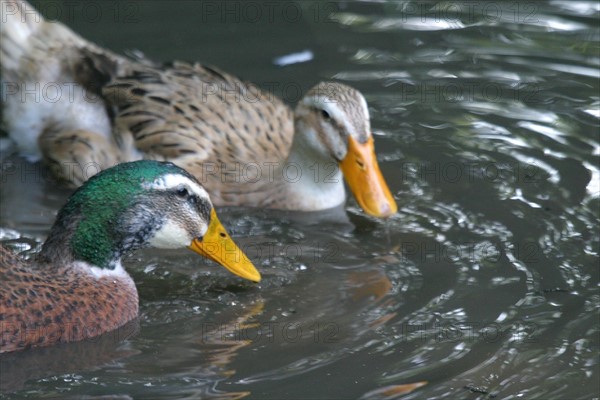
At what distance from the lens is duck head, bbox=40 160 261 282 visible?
7812 mm

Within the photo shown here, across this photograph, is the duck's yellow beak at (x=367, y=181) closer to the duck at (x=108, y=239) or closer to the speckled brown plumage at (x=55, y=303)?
the duck at (x=108, y=239)

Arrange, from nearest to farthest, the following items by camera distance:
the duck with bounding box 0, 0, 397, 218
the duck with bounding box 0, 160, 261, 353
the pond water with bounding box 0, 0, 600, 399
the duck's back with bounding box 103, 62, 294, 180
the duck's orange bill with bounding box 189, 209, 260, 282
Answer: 1. the pond water with bounding box 0, 0, 600, 399
2. the duck with bounding box 0, 160, 261, 353
3. the duck's orange bill with bounding box 189, 209, 260, 282
4. the duck with bounding box 0, 0, 397, 218
5. the duck's back with bounding box 103, 62, 294, 180

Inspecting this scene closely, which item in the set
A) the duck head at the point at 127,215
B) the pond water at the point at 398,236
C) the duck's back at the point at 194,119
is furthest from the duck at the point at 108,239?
the duck's back at the point at 194,119

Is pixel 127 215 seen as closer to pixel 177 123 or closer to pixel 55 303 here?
pixel 55 303

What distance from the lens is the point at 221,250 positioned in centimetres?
809

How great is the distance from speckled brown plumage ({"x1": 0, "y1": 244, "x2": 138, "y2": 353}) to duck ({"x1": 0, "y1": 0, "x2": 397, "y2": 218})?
76.1 inches

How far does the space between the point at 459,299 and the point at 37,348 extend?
2.49 m

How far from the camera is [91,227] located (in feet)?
25.7

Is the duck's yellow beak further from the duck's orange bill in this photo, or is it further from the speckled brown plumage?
the speckled brown plumage

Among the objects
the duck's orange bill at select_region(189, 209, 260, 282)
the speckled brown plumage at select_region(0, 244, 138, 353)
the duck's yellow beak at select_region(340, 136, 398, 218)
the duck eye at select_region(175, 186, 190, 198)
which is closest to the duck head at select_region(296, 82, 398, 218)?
the duck's yellow beak at select_region(340, 136, 398, 218)

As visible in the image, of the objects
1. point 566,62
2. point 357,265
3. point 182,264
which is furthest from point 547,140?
point 182,264

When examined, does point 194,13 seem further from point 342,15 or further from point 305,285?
point 305,285

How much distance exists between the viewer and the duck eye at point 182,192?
7852 mm

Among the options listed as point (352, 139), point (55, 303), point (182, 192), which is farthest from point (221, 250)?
point (352, 139)
